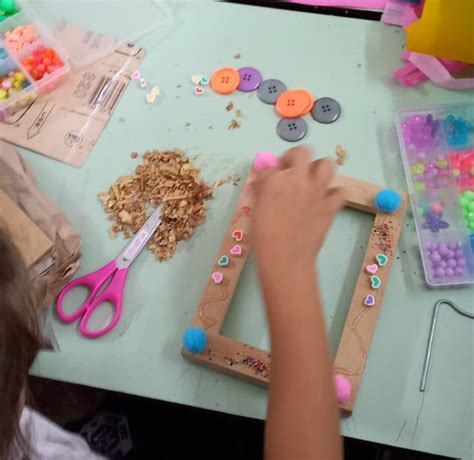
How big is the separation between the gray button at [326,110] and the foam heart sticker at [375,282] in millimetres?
242

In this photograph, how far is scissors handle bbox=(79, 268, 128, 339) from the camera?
66 centimetres

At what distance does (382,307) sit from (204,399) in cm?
23

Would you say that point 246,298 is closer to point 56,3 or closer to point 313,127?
point 313,127

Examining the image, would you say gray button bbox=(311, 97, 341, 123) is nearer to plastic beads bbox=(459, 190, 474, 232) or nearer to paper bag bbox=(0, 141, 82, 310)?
plastic beads bbox=(459, 190, 474, 232)

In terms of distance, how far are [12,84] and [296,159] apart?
0.49 meters

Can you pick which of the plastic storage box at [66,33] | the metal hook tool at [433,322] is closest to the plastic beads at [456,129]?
the metal hook tool at [433,322]

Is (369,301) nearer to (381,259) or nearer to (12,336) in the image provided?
(381,259)

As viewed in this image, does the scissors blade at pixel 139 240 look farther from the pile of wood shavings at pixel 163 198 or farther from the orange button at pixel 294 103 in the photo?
the orange button at pixel 294 103

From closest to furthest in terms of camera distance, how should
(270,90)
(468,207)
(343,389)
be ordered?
1. (343,389)
2. (468,207)
3. (270,90)

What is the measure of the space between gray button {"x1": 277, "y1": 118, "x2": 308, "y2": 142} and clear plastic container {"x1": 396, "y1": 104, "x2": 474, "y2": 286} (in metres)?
0.13

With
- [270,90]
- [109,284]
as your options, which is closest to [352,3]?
[270,90]

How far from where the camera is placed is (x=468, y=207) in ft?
2.31

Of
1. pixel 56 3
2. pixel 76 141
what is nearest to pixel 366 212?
pixel 76 141

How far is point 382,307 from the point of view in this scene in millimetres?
669
